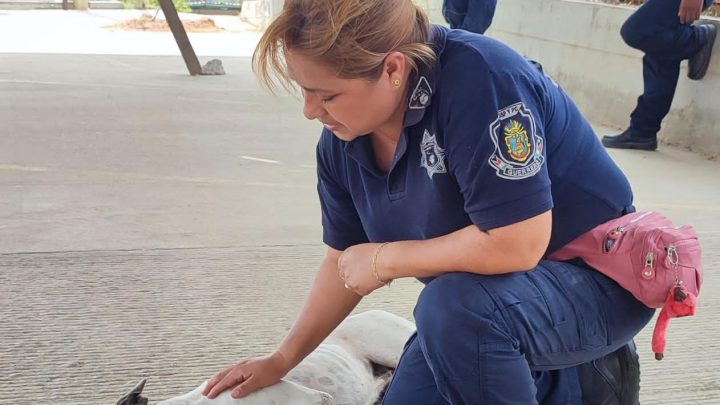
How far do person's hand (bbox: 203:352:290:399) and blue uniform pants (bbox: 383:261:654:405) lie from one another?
0.50 metres

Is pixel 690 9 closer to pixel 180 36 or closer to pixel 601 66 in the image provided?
pixel 601 66

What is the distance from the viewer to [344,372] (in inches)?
106

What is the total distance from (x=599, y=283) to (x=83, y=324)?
1987mm

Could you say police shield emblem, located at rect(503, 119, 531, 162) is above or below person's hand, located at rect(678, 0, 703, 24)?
above

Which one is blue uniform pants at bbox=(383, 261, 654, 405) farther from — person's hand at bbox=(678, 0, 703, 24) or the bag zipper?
person's hand at bbox=(678, 0, 703, 24)

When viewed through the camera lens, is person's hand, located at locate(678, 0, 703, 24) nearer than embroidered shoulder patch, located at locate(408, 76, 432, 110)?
No

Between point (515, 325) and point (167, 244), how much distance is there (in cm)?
254

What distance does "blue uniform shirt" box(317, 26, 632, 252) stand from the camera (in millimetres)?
1912

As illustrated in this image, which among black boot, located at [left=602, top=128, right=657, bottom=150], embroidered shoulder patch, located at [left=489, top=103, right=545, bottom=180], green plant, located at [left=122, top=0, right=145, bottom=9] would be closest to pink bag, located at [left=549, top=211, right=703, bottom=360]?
embroidered shoulder patch, located at [left=489, top=103, right=545, bottom=180]

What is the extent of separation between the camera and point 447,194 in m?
2.07

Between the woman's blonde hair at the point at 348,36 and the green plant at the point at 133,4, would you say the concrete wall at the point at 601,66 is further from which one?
the green plant at the point at 133,4

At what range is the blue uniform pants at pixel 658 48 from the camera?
21.1 feet

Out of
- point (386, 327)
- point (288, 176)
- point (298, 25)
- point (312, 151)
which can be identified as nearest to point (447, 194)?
point (298, 25)

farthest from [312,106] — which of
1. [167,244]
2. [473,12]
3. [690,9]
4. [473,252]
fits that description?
[473,12]
